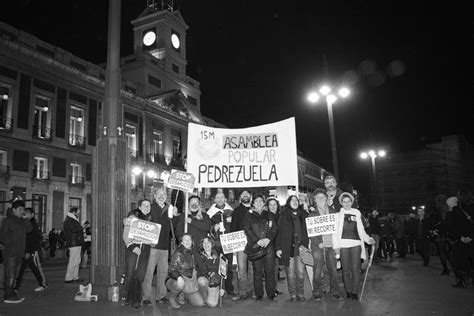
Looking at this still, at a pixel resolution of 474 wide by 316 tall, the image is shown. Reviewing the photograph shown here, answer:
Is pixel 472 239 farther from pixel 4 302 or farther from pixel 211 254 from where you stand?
pixel 4 302

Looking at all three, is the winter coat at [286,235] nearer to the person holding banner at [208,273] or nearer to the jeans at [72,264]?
the person holding banner at [208,273]

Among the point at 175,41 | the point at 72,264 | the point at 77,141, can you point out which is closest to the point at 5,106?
the point at 77,141

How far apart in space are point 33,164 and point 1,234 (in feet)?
74.0

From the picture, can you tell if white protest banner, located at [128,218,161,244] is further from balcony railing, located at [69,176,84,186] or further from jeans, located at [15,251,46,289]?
balcony railing, located at [69,176,84,186]

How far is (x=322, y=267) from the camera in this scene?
7.56 metres

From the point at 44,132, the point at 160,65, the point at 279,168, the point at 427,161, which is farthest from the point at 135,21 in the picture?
the point at 427,161

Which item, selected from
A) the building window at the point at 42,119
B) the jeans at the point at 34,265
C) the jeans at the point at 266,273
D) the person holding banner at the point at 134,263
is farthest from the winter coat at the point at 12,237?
the building window at the point at 42,119

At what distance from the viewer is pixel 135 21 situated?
48.6 m

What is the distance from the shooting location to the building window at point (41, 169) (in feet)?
93.6

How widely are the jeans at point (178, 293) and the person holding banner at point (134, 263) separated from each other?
51 cm

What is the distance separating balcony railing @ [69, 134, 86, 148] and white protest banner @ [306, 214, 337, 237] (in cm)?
2806

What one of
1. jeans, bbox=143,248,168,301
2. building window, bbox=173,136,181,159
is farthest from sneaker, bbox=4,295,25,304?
building window, bbox=173,136,181,159

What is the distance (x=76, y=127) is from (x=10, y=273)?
27.0 metres

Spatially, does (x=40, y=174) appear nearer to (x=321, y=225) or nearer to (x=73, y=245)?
(x=73, y=245)
